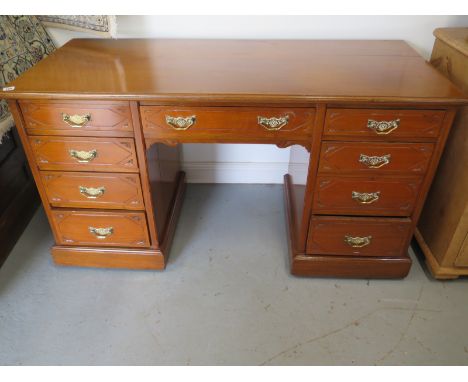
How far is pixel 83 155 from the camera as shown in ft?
4.16

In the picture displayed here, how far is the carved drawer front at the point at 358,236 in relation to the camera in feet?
4.54

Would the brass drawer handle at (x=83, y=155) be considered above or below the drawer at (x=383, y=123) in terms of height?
below

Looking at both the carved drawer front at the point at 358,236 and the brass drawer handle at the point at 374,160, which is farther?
the carved drawer front at the point at 358,236

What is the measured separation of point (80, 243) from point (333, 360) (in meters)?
1.04

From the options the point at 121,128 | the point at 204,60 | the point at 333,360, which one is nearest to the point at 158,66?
the point at 204,60

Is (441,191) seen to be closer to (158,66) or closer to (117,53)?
(158,66)

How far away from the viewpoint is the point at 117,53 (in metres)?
1.44

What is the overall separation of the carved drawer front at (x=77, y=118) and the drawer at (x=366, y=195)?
0.70 metres

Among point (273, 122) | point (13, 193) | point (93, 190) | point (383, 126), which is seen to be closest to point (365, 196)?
point (383, 126)

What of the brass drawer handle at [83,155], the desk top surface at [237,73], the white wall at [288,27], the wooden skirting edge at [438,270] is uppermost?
the white wall at [288,27]

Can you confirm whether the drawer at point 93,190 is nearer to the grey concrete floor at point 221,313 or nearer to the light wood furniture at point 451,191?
the grey concrete floor at point 221,313

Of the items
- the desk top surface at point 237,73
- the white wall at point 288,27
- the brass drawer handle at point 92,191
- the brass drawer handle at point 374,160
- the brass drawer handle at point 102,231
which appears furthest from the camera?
the white wall at point 288,27

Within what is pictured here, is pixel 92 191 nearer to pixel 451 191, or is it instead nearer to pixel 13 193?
pixel 13 193

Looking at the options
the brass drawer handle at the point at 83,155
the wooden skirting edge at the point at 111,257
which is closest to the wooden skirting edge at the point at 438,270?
the wooden skirting edge at the point at 111,257
